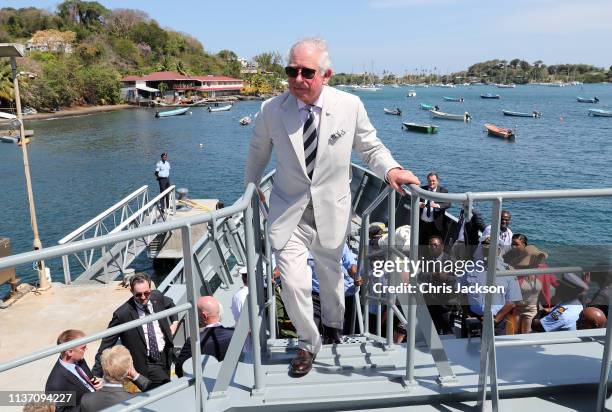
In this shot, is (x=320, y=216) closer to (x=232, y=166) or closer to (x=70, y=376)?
(x=70, y=376)

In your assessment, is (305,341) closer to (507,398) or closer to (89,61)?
(507,398)

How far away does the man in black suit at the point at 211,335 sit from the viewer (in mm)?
3771

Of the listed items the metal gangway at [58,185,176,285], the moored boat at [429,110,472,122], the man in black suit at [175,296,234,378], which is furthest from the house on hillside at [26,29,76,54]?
the man in black suit at [175,296,234,378]

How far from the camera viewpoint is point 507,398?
2.64 m

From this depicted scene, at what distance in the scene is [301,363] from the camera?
2.91m

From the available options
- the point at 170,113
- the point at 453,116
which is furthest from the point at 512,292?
the point at 170,113

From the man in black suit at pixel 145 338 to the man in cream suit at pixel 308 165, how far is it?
2037 mm

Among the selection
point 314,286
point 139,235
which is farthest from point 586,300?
point 139,235

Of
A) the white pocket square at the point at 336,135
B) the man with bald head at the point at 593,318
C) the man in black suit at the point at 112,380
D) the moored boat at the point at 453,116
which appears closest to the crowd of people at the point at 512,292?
the man with bald head at the point at 593,318

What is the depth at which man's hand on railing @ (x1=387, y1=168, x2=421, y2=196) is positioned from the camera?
8.72 ft

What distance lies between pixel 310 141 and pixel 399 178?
0.56m

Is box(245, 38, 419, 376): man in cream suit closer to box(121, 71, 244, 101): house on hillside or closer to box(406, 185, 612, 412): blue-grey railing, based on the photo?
box(406, 185, 612, 412): blue-grey railing

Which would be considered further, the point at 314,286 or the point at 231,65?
the point at 231,65

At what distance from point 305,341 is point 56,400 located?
212 centimetres
